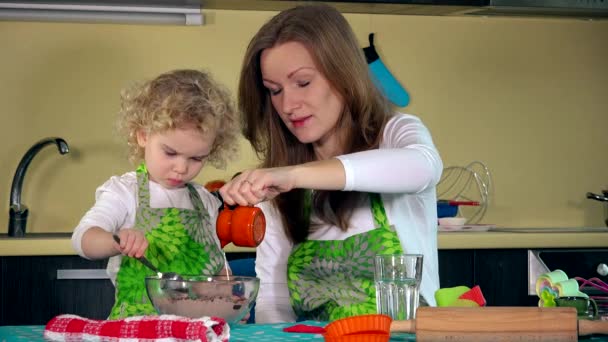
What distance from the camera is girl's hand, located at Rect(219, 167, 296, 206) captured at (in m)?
1.61

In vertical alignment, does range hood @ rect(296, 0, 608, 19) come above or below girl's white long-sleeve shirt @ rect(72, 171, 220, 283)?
above

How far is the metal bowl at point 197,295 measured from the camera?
58.2 inches

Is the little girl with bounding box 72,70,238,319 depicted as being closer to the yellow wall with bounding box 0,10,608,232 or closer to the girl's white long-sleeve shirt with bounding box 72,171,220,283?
the girl's white long-sleeve shirt with bounding box 72,171,220,283

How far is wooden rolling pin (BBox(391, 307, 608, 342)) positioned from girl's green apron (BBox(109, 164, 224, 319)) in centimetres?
101

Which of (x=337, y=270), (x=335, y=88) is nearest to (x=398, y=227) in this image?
(x=337, y=270)

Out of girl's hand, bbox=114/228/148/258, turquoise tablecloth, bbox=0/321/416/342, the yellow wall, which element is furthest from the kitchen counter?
turquoise tablecloth, bbox=0/321/416/342

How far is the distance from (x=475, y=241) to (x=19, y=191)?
1548mm

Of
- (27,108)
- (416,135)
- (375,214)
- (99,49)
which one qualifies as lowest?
(375,214)

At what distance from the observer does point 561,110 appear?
3973mm

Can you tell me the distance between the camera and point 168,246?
2.32m

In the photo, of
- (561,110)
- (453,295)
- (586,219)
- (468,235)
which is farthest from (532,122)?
(453,295)

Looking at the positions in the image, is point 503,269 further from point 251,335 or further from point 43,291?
point 251,335

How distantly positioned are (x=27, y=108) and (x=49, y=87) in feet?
0.35

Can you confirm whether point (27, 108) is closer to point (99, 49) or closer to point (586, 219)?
point (99, 49)
